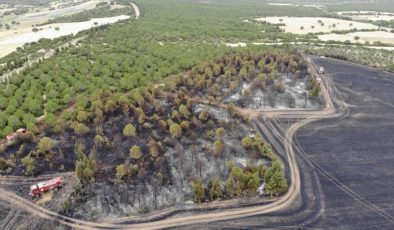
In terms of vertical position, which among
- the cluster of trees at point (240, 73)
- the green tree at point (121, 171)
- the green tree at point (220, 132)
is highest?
the cluster of trees at point (240, 73)

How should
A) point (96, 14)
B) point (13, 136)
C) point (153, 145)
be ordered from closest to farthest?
point (153, 145)
point (13, 136)
point (96, 14)

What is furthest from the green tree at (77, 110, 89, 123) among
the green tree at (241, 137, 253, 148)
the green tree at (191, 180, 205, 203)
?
the green tree at (241, 137, 253, 148)

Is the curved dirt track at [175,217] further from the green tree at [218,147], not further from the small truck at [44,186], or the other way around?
the green tree at [218,147]

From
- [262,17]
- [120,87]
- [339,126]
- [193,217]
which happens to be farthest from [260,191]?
[262,17]

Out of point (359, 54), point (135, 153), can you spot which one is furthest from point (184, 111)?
point (359, 54)

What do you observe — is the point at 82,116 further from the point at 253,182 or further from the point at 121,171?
the point at 253,182

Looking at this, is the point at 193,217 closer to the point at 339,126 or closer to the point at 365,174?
the point at 365,174

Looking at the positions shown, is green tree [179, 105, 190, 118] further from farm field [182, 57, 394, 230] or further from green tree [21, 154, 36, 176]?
green tree [21, 154, 36, 176]

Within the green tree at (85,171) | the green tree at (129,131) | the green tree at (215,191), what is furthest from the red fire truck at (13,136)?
the green tree at (215,191)

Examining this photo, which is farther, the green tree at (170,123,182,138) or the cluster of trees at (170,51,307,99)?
the cluster of trees at (170,51,307,99)
